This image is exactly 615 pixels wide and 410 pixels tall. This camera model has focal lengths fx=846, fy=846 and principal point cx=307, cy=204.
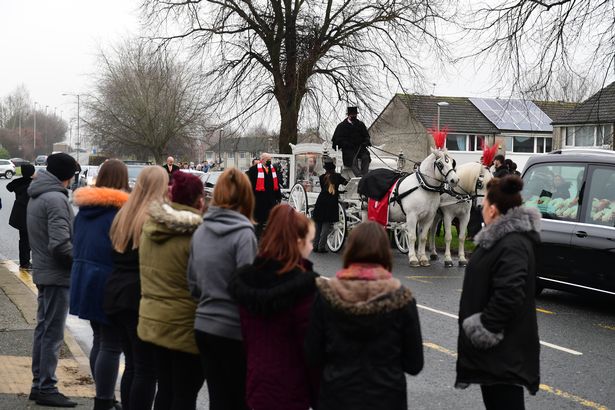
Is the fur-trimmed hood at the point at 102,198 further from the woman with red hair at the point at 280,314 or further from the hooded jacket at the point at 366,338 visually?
the hooded jacket at the point at 366,338

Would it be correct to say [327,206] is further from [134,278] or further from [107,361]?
[134,278]

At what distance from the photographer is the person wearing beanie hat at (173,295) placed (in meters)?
4.74

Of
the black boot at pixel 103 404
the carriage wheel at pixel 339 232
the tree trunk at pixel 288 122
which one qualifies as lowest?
the black boot at pixel 103 404

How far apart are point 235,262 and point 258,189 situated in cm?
1287

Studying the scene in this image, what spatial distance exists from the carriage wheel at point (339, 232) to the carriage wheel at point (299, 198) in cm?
168

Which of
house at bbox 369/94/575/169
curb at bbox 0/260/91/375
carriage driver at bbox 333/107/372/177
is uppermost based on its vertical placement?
house at bbox 369/94/575/169

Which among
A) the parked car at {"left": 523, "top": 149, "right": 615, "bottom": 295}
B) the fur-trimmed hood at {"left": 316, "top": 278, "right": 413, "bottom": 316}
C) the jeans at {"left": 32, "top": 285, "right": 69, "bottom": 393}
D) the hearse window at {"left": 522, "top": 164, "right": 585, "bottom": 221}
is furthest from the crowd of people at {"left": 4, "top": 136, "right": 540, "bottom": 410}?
the hearse window at {"left": 522, "top": 164, "right": 585, "bottom": 221}

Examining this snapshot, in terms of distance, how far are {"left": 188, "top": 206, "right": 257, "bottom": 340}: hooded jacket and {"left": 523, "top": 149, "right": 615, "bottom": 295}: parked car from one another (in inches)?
270

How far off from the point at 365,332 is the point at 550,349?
558 centimetres

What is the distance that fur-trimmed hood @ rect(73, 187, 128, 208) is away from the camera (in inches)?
221

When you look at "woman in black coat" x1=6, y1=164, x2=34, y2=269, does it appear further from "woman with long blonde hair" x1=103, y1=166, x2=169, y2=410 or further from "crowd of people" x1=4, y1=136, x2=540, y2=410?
"woman with long blonde hair" x1=103, y1=166, x2=169, y2=410

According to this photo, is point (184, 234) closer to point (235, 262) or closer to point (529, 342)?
point (235, 262)

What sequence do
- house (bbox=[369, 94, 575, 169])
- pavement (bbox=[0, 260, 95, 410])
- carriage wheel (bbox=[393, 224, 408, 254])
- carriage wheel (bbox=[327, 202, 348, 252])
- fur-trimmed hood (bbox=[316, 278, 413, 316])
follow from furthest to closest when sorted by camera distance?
1. house (bbox=[369, 94, 575, 169])
2. carriage wheel (bbox=[327, 202, 348, 252])
3. carriage wheel (bbox=[393, 224, 408, 254])
4. pavement (bbox=[0, 260, 95, 410])
5. fur-trimmed hood (bbox=[316, 278, 413, 316])

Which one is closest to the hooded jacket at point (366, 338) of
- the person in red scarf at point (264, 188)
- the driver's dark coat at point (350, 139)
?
the person in red scarf at point (264, 188)
